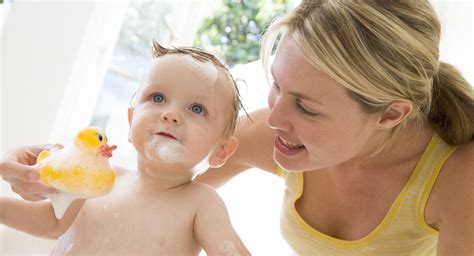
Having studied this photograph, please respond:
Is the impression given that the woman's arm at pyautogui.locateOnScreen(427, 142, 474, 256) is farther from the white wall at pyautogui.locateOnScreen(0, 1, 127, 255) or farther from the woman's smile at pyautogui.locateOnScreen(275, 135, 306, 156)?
the white wall at pyautogui.locateOnScreen(0, 1, 127, 255)

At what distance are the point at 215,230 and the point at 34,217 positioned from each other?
36cm

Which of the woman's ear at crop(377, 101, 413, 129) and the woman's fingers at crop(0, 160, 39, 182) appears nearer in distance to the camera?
the woman's fingers at crop(0, 160, 39, 182)

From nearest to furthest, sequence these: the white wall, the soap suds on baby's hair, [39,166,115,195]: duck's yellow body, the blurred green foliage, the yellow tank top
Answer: [39,166,115,195]: duck's yellow body → the soap suds on baby's hair → the yellow tank top → the white wall → the blurred green foliage

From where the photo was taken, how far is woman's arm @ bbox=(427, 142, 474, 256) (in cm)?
112

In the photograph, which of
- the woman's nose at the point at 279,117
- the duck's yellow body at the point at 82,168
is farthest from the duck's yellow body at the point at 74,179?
the woman's nose at the point at 279,117

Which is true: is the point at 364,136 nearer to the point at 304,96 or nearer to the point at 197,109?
the point at 304,96

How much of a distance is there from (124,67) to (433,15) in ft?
6.07

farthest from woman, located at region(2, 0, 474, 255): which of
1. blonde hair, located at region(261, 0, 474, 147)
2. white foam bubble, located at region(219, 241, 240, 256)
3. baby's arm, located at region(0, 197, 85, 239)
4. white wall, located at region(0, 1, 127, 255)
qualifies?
white wall, located at region(0, 1, 127, 255)

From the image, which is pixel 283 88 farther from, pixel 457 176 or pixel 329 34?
pixel 457 176

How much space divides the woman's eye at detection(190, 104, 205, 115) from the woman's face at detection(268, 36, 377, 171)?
15cm

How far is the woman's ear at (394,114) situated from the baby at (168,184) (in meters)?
0.30

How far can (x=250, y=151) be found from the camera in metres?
1.39

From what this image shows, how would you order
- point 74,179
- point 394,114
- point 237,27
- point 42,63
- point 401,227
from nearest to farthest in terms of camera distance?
1. point 74,179
2. point 394,114
3. point 401,227
4. point 42,63
5. point 237,27

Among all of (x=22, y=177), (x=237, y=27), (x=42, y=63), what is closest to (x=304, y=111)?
(x=22, y=177)
